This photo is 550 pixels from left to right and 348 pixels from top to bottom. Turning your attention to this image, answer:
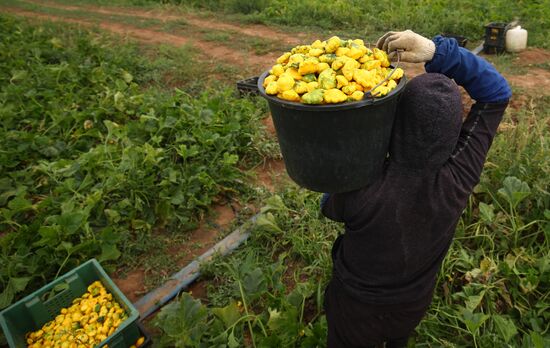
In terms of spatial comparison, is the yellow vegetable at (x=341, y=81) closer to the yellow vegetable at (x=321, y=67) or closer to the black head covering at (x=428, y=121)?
the yellow vegetable at (x=321, y=67)

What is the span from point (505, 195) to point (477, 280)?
0.57m

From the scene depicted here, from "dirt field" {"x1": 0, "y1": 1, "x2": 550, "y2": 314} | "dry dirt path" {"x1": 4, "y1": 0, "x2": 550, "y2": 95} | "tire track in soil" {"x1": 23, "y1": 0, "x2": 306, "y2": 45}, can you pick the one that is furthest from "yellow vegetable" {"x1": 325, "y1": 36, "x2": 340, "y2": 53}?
"tire track in soil" {"x1": 23, "y1": 0, "x2": 306, "y2": 45}

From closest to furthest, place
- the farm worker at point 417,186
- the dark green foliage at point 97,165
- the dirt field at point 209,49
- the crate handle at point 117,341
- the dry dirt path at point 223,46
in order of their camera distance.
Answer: the farm worker at point 417,186, the crate handle at point 117,341, the dark green foliage at point 97,165, the dirt field at point 209,49, the dry dirt path at point 223,46

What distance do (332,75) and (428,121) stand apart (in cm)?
31

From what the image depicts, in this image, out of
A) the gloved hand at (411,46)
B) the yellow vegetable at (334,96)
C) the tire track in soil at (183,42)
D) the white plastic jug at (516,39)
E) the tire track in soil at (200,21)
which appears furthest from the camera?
the tire track in soil at (200,21)

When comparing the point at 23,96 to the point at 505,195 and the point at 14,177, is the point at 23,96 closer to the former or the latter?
the point at 14,177

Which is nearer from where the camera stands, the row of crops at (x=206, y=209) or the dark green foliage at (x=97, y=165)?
the row of crops at (x=206, y=209)

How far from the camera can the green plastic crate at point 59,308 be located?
6.76 ft

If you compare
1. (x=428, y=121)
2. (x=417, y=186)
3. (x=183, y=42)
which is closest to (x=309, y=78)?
(x=428, y=121)

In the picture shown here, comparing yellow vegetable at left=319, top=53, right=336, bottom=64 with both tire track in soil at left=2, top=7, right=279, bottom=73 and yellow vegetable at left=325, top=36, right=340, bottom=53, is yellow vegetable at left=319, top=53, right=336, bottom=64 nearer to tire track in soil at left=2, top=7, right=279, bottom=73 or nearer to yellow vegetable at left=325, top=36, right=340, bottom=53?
yellow vegetable at left=325, top=36, right=340, bottom=53

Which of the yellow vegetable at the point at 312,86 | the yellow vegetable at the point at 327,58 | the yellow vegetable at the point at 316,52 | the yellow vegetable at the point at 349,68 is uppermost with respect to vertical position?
the yellow vegetable at the point at 316,52

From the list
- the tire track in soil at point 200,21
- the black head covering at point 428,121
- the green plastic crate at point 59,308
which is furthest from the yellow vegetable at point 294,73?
the tire track in soil at point 200,21

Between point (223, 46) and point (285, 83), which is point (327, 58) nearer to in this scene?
point (285, 83)

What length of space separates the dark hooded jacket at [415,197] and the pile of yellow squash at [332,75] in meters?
0.14
